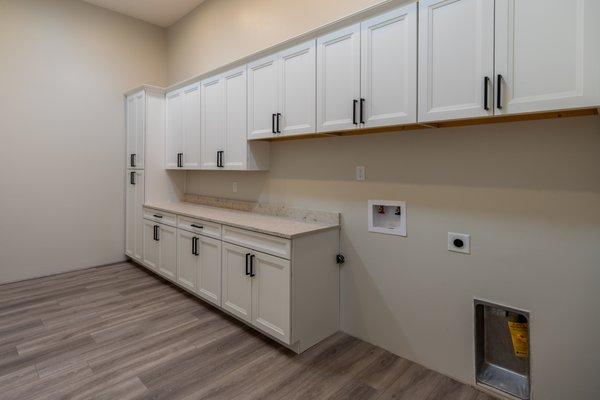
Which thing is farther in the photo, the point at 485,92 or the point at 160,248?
the point at 160,248

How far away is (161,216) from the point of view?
3.81 meters

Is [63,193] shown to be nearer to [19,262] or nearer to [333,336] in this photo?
[19,262]

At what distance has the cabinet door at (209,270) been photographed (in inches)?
117

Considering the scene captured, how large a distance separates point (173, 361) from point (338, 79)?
2.24 meters

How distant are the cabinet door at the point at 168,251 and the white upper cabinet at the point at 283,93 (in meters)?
1.47

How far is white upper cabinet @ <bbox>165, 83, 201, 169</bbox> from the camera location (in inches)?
148

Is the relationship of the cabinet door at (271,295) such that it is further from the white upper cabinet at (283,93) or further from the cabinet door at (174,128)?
the cabinet door at (174,128)

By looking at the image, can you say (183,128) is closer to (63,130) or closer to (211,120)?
(211,120)

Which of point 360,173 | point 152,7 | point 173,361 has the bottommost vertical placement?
point 173,361

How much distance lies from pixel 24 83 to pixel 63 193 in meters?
1.28

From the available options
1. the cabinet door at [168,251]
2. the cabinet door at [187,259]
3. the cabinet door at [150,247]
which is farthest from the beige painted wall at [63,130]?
the cabinet door at [187,259]

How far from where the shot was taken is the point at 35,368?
220cm

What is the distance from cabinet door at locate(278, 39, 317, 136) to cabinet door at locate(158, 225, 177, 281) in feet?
5.93

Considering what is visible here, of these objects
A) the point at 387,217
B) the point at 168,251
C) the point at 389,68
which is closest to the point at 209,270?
the point at 168,251
